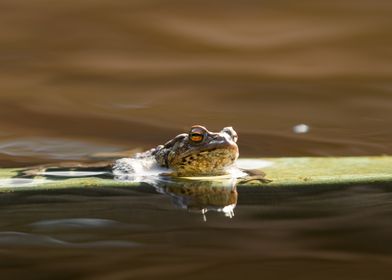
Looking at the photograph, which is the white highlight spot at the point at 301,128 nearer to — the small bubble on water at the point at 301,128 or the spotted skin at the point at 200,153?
the small bubble on water at the point at 301,128

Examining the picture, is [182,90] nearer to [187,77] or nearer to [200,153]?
[187,77]

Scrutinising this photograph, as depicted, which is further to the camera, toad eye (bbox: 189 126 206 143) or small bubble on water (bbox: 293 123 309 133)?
small bubble on water (bbox: 293 123 309 133)

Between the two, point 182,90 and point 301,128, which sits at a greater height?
point 182,90

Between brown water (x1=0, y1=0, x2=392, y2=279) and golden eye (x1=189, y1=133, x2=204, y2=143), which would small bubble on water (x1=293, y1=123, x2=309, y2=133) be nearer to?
brown water (x1=0, y1=0, x2=392, y2=279)

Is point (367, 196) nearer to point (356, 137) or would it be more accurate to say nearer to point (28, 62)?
point (356, 137)

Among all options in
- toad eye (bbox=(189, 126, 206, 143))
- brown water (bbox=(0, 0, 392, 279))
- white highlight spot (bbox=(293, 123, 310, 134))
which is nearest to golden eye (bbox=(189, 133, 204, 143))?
toad eye (bbox=(189, 126, 206, 143))

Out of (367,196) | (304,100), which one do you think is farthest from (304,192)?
(304,100)

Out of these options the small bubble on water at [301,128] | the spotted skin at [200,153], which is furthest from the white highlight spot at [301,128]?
the spotted skin at [200,153]

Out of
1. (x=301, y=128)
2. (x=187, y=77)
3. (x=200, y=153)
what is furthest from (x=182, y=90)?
(x=200, y=153)
